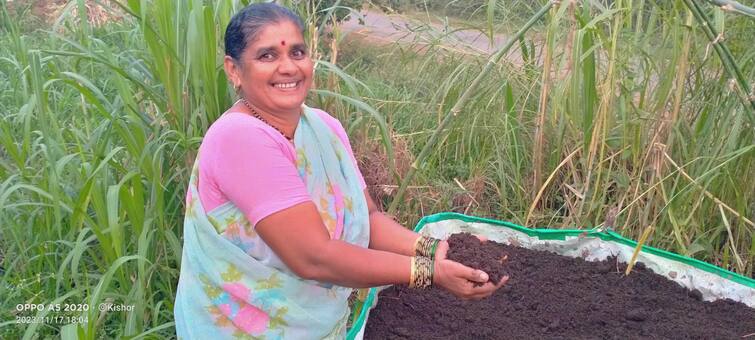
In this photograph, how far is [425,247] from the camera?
201 centimetres

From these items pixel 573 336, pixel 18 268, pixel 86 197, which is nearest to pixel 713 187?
pixel 573 336

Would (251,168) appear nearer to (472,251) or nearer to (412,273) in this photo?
(412,273)

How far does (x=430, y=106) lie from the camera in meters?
3.35

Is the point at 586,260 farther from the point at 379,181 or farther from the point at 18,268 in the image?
the point at 18,268

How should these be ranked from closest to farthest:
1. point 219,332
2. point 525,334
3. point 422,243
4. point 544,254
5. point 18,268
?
point 219,332 < point 422,243 < point 525,334 < point 18,268 < point 544,254

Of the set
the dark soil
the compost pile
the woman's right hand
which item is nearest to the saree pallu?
the woman's right hand

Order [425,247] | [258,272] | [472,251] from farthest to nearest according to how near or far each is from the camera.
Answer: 1. [472,251]
2. [425,247]
3. [258,272]

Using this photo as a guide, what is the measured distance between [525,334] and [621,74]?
1077mm

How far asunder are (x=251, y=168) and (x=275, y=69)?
23 cm

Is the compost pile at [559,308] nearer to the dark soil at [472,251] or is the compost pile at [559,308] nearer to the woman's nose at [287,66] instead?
the dark soil at [472,251]

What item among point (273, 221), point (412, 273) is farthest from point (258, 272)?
point (412, 273)

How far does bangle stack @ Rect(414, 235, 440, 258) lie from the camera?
2.00 meters

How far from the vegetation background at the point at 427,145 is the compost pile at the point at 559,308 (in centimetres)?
22

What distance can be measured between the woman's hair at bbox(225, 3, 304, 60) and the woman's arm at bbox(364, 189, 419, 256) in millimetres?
542
